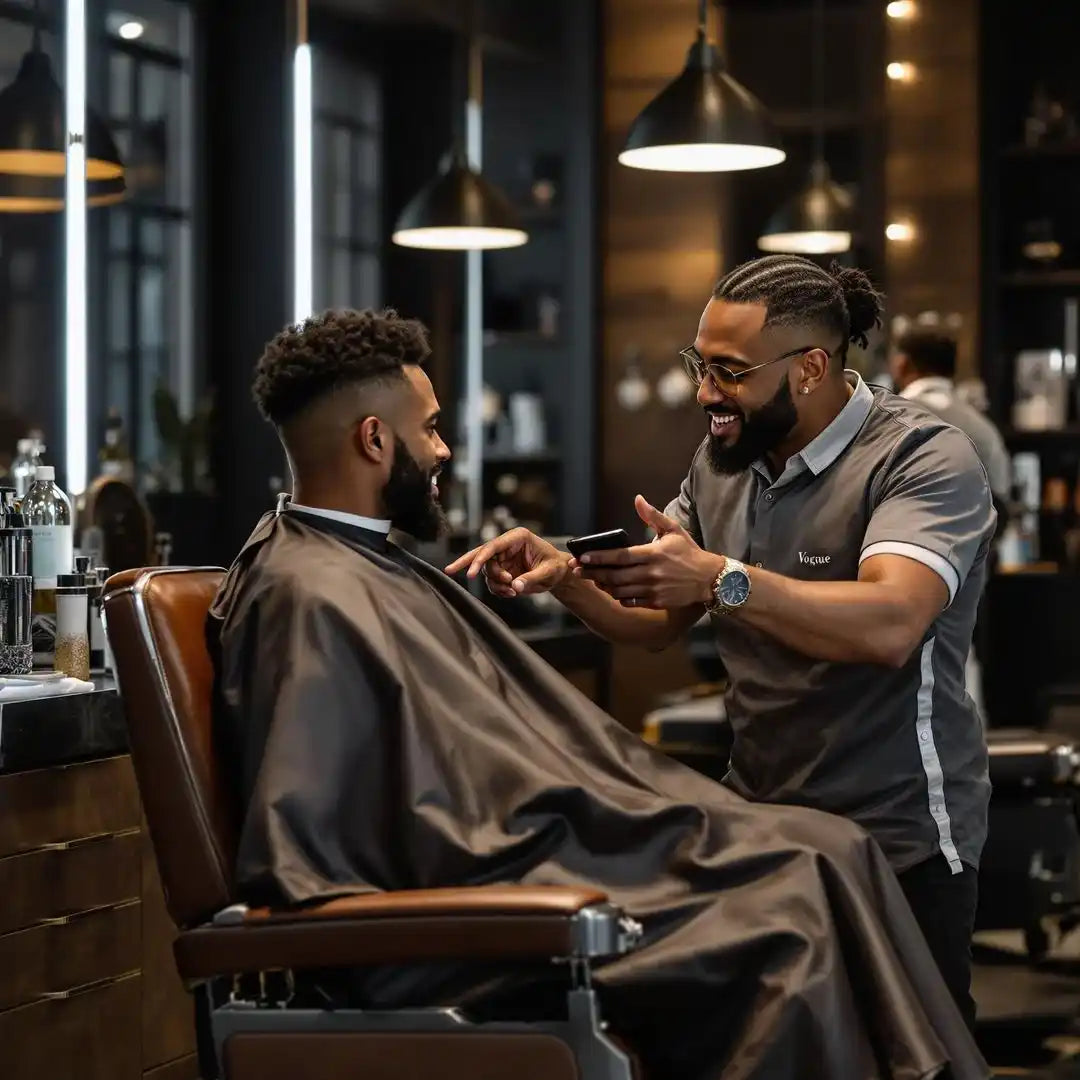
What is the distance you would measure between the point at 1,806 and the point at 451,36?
5.07 meters

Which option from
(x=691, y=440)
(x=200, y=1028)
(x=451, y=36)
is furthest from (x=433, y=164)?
(x=200, y=1028)

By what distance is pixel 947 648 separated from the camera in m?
2.28

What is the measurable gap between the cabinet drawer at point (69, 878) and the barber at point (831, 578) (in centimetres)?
88

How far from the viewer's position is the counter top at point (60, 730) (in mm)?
2648

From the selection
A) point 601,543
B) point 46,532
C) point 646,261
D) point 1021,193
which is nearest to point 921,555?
point 601,543

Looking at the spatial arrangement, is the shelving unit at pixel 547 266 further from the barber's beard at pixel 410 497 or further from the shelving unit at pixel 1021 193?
the barber's beard at pixel 410 497

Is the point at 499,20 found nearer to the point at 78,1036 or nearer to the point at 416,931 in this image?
the point at 78,1036

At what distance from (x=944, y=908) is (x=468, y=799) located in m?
0.64

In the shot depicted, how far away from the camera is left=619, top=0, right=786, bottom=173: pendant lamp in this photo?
400cm

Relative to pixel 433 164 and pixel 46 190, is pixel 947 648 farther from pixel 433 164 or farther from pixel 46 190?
pixel 433 164

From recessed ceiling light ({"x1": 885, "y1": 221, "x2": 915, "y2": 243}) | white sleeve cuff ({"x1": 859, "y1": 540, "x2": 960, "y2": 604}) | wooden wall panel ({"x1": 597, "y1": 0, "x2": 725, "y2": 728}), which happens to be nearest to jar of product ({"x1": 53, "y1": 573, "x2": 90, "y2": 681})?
white sleeve cuff ({"x1": 859, "y1": 540, "x2": 960, "y2": 604})

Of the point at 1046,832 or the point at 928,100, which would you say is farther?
the point at 928,100

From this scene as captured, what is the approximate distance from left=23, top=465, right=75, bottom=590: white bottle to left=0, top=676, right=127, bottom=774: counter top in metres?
0.28

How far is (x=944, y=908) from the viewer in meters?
2.24
